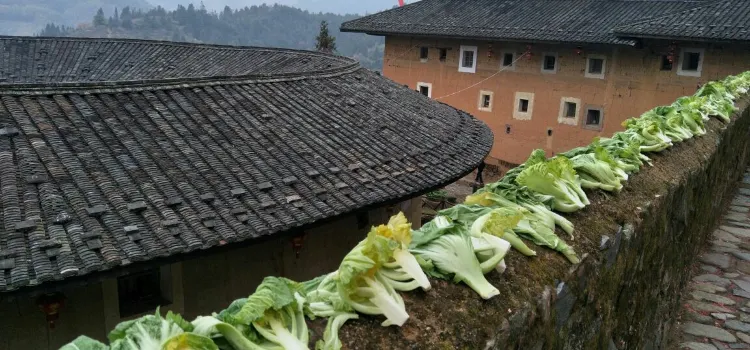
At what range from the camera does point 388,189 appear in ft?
27.6

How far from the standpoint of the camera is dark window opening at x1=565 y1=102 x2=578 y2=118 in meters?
23.0

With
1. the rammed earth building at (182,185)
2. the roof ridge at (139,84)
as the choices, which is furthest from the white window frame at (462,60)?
the roof ridge at (139,84)

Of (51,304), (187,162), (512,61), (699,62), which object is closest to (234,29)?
(512,61)

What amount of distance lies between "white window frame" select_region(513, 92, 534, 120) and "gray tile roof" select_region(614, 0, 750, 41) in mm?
4392

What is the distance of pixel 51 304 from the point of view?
6.21 metres

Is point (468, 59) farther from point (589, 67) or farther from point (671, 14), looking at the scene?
point (671, 14)

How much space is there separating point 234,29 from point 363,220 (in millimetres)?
135120

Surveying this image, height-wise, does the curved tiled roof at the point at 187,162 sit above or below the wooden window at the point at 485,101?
above

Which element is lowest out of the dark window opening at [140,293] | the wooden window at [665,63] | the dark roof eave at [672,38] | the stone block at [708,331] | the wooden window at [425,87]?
the dark window opening at [140,293]

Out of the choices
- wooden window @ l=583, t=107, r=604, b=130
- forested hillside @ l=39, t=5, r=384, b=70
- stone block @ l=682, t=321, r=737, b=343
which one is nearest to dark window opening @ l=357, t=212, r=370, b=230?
stone block @ l=682, t=321, r=737, b=343

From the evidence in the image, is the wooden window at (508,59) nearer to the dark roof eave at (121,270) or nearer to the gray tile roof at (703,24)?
the gray tile roof at (703,24)

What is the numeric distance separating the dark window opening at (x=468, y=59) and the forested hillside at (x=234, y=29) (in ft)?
282

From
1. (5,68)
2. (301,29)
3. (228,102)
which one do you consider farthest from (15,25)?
(228,102)

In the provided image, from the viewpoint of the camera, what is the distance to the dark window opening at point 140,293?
7.40m
